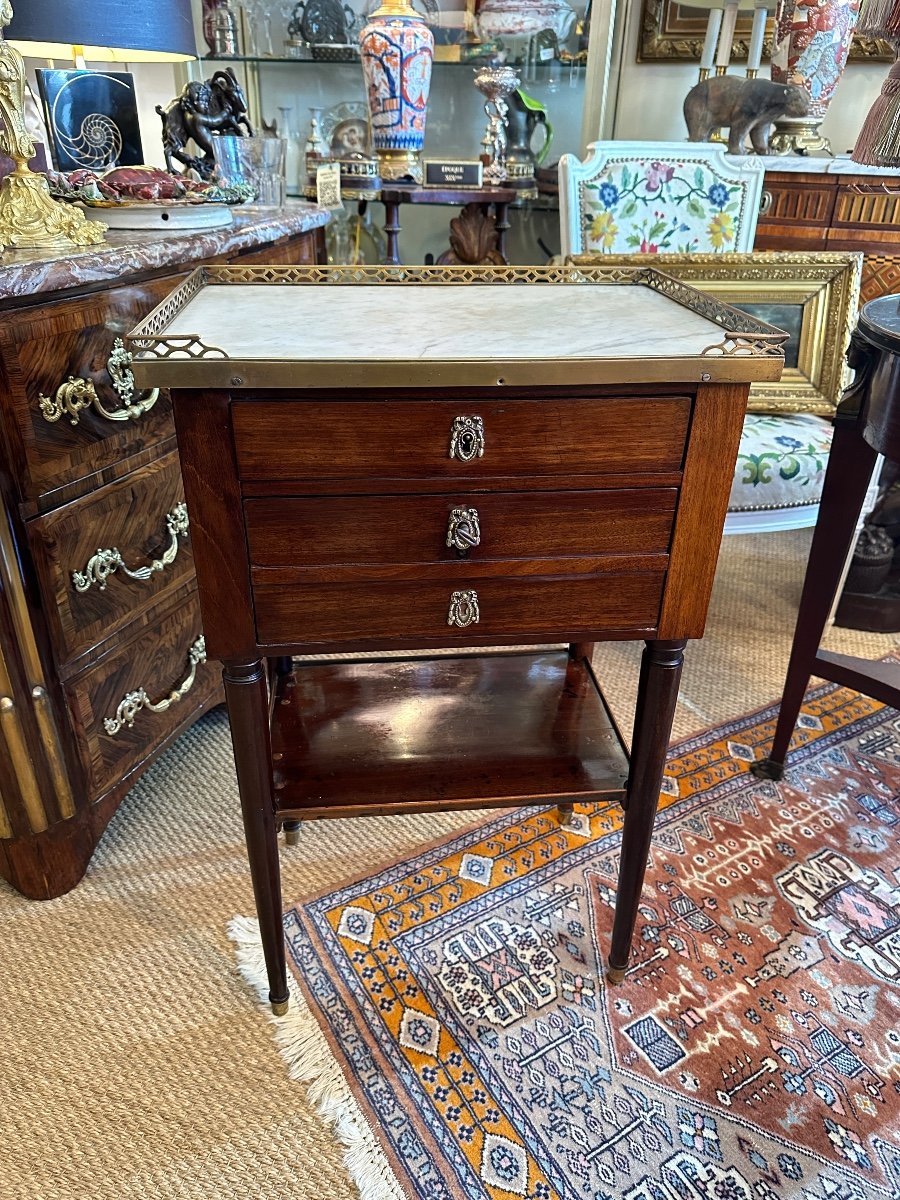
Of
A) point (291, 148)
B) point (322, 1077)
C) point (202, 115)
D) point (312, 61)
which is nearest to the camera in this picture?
point (322, 1077)

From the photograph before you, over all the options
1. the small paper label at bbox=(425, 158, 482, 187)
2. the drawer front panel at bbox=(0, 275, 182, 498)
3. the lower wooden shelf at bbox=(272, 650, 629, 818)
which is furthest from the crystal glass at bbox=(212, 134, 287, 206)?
the lower wooden shelf at bbox=(272, 650, 629, 818)

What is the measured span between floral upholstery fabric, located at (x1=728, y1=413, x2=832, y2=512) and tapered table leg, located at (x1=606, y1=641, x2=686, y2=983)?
809 millimetres

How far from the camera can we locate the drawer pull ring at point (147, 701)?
129cm

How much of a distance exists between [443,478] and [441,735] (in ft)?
1.47

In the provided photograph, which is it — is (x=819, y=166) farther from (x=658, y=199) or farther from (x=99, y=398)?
(x=99, y=398)

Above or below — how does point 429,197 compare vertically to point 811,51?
below

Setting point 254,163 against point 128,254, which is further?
point 254,163

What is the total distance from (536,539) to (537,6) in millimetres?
2122

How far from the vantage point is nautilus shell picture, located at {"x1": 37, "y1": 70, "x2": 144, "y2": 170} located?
1299 mm

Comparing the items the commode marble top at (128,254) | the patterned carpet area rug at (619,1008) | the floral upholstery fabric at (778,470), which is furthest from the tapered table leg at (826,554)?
the commode marble top at (128,254)

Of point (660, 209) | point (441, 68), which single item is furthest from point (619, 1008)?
point (441, 68)

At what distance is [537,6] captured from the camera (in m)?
2.26

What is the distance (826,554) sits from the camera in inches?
54.7

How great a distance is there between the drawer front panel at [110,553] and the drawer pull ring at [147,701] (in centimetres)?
13
